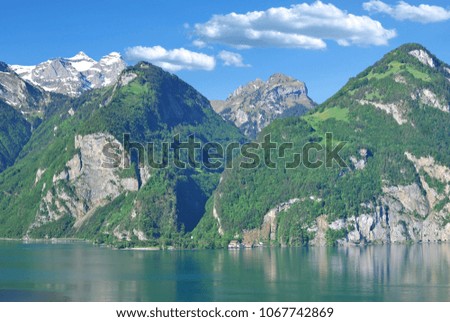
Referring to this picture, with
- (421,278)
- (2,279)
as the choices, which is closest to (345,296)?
(421,278)

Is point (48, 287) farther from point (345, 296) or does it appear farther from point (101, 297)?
point (345, 296)

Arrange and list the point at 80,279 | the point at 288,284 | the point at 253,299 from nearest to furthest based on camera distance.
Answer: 1. the point at 253,299
2. the point at 288,284
3. the point at 80,279

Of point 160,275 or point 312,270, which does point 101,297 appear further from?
point 312,270

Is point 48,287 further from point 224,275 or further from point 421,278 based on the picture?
point 421,278
